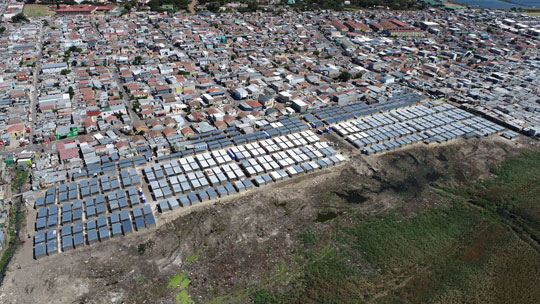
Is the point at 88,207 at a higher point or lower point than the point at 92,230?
higher

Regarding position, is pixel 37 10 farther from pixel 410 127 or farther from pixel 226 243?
pixel 410 127

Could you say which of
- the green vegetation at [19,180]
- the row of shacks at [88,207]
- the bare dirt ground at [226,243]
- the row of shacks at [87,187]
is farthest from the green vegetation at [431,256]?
the green vegetation at [19,180]

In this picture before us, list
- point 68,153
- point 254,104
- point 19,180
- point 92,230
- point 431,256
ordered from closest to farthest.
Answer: point 92,230, point 431,256, point 19,180, point 68,153, point 254,104

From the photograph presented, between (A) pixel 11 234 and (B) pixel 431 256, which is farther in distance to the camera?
(B) pixel 431 256

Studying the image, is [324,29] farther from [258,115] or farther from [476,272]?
[476,272]

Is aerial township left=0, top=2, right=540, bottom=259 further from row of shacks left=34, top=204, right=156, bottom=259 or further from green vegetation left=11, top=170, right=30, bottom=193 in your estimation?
green vegetation left=11, top=170, right=30, bottom=193

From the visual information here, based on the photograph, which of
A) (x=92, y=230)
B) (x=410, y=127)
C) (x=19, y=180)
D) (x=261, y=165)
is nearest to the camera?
(x=92, y=230)

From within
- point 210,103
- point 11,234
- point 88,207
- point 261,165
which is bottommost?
point 11,234

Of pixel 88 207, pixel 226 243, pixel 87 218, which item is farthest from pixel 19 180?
pixel 226 243
